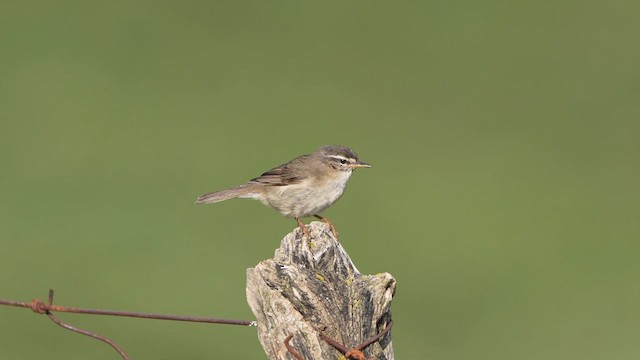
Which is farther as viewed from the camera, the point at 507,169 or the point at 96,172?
the point at 507,169

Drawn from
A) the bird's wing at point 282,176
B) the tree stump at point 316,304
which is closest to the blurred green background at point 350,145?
the bird's wing at point 282,176

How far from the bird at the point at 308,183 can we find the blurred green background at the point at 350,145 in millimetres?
3231

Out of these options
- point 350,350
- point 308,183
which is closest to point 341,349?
point 350,350

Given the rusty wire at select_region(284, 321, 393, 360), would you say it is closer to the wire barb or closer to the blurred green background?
the wire barb

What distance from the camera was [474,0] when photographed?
2308cm

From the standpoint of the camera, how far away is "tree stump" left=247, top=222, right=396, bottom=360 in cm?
530

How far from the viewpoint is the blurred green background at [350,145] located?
45.3 ft

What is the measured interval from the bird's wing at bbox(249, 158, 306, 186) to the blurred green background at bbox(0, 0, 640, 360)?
11.1ft

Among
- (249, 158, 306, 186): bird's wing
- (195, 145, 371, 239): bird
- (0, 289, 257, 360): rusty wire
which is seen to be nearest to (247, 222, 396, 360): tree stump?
(0, 289, 257, 360): rusty wire

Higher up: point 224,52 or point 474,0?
point 474,0

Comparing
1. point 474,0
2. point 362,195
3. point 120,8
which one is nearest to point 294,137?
point 362,195

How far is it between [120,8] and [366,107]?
5074 mm

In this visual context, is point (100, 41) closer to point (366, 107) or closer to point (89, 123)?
point (89, 123)

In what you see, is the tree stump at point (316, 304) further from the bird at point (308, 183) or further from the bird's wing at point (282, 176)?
the bird's wing at point (282, 176)
